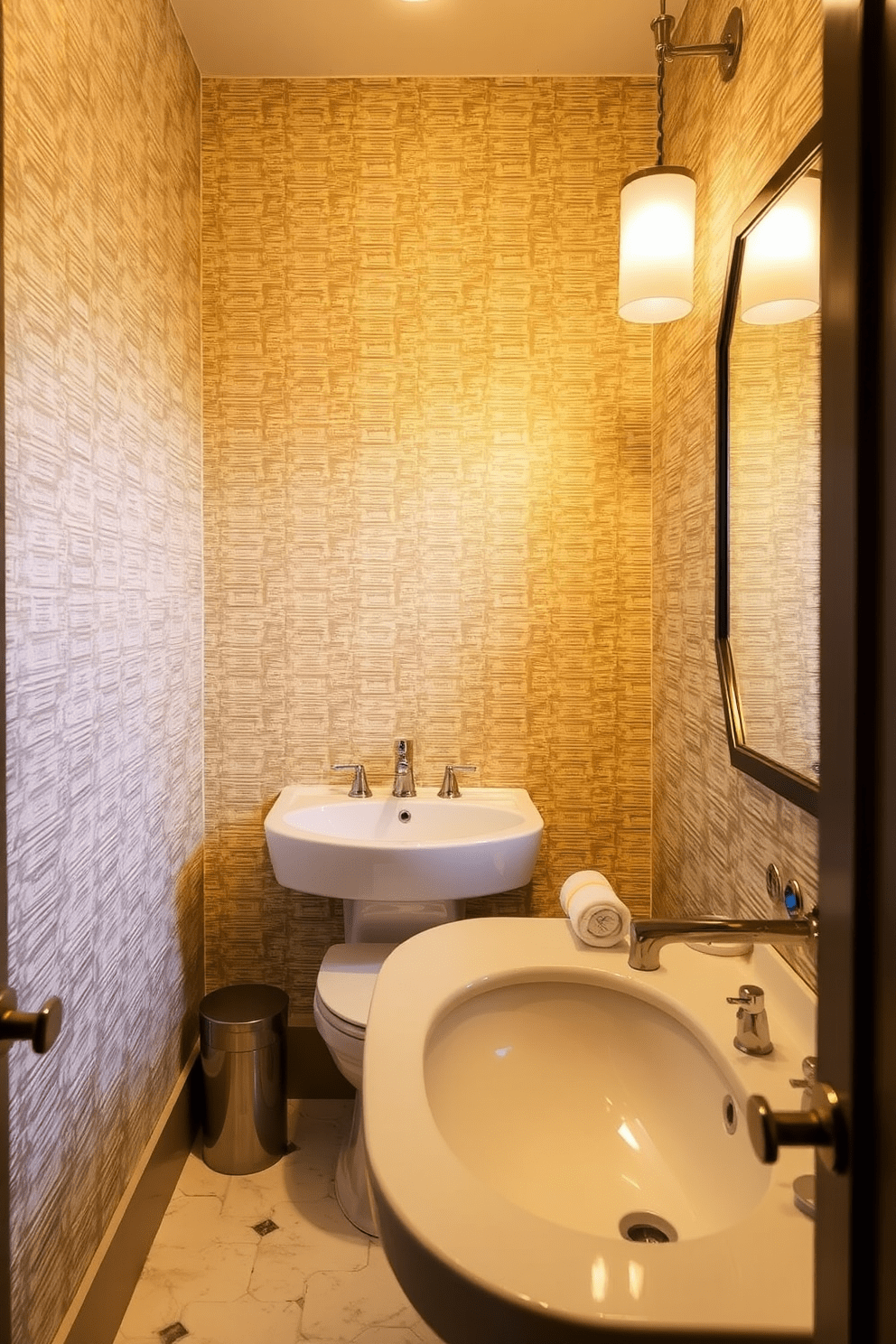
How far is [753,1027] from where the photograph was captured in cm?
91

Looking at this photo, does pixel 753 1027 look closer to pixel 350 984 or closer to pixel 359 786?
pixel 350 984

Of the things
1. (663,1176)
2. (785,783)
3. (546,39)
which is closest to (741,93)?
(546,39)

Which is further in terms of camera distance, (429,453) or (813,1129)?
(429,453)

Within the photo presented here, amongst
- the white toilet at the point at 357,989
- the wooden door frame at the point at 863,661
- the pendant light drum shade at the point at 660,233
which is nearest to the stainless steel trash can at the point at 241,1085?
the white toilet at the point at 357,989

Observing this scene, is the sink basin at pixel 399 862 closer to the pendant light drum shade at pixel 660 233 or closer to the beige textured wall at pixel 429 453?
the beige textured wall at pixel 429 453

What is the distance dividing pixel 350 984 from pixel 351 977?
0.08 ft

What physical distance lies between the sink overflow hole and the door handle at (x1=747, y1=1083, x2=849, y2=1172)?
0.38 metres

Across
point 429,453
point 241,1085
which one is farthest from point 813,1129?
point 429,453

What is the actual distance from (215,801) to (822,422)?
6.24 feet

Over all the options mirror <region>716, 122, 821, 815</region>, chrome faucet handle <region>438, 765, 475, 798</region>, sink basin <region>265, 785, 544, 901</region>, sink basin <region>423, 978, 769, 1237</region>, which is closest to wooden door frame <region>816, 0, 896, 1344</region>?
sink basin <region>423, 978, 769, 1237</region>

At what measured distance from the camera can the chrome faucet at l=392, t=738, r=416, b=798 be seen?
204 centimetres

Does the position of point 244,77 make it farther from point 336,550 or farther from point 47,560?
point 47,560

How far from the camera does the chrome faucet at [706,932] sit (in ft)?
2.85

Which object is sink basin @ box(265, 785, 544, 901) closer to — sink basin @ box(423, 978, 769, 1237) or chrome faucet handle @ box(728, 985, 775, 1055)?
sink basin @ box(423, 978, 769, 1237)
